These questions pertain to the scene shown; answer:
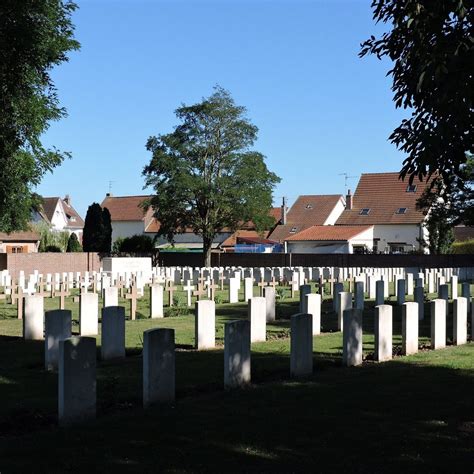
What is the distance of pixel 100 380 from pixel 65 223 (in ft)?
269

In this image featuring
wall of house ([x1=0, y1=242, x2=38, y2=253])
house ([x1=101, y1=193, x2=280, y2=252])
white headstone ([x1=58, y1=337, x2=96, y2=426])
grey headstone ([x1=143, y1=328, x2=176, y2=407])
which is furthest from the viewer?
house ([x1=101, y1=193, x2=280, y2=252])

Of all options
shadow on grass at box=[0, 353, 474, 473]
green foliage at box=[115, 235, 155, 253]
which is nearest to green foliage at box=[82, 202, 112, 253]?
green foliage at box=[115, 235, 155, 253]

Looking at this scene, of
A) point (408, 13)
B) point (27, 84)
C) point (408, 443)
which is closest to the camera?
point (408, 443)

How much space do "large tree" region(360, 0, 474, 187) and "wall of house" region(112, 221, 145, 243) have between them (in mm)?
77111

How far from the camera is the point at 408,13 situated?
8320 mm

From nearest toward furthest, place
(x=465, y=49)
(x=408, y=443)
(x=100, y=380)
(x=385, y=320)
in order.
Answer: (x=408, y=443), (x=465, y=49), (x=100, y=380), (x=385, y=320)

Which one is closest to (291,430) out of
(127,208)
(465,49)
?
(465,49)

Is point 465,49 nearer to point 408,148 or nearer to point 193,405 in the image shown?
point 408,148

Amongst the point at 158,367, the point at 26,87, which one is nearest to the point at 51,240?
the point at 26,87

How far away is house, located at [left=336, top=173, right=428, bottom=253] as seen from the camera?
6181 centimetres

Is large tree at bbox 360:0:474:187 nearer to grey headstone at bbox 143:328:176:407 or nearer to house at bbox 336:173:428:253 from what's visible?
grey headstone at bbox 143:328:176:407

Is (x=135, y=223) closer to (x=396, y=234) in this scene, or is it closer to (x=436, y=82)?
(x=396, y=234)

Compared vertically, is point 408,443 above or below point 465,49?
below

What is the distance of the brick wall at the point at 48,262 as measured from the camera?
4094cm
